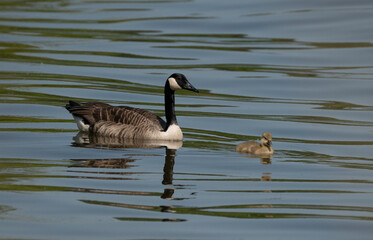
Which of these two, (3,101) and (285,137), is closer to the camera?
(285,137)

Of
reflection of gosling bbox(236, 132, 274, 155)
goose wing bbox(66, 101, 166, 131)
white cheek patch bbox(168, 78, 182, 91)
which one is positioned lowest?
reflection of gosling bbox(236, 132, 274, 155)

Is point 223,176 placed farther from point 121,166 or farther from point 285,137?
point 285,137

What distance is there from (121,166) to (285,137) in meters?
4.22

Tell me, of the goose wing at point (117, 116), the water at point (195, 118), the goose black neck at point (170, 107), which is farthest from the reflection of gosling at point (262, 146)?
the goose wing at point (117, 116)

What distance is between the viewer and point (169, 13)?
1330 inches

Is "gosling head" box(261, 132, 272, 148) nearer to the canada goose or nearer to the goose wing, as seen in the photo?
the canada goose

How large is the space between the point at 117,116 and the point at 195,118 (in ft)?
8.14

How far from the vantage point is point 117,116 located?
17.5m

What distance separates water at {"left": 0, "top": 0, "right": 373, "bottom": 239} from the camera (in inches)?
460

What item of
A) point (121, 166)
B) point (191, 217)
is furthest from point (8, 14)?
point (191, 217)

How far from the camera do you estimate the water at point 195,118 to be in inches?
460

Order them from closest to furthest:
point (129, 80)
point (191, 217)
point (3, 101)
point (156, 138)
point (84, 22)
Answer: point (191, 217), point (156, 138), point (3, 101), point (129, 80), point (84, 22)

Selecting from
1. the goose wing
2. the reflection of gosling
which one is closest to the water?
the reflection of gosling

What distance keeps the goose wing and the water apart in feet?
1.43
